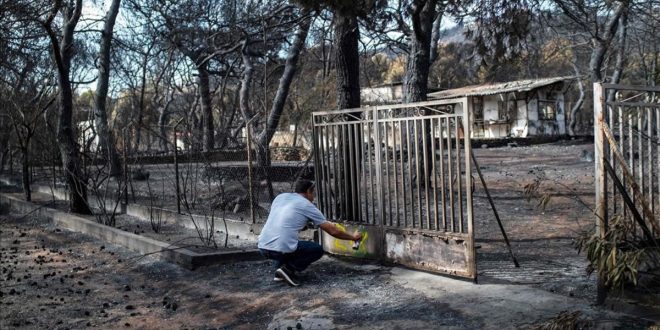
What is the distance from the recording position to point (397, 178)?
7914 millimetres

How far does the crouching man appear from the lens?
7164 millimetres

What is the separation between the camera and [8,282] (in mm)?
8484

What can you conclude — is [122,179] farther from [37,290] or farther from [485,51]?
[485,51]

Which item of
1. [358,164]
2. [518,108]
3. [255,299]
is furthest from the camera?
[518,108]

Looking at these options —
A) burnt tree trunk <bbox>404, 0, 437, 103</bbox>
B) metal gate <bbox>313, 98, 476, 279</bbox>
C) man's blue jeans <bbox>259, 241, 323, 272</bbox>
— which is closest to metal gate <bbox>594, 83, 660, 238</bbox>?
metal gate <bbox>313, 98, 476, 279</bbox>

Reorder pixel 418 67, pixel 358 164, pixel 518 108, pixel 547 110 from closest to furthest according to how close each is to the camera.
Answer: pixel 358 164, pixel 418 67, pixel 518 108, pixel 547 110

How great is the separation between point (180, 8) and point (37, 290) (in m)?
14.3

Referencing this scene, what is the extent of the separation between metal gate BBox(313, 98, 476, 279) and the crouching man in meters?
0.81

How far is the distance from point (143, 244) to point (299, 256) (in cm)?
371

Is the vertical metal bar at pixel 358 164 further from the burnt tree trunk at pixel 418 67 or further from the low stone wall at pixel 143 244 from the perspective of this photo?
the burnt tree trunk at pixel 418 67

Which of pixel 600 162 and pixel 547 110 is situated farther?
pixel 547 110

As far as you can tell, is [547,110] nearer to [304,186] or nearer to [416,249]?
[416,249]

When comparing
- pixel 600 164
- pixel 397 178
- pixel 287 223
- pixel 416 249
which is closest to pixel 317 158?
pixel 397 178

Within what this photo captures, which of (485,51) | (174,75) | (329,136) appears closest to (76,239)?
(329,136)
